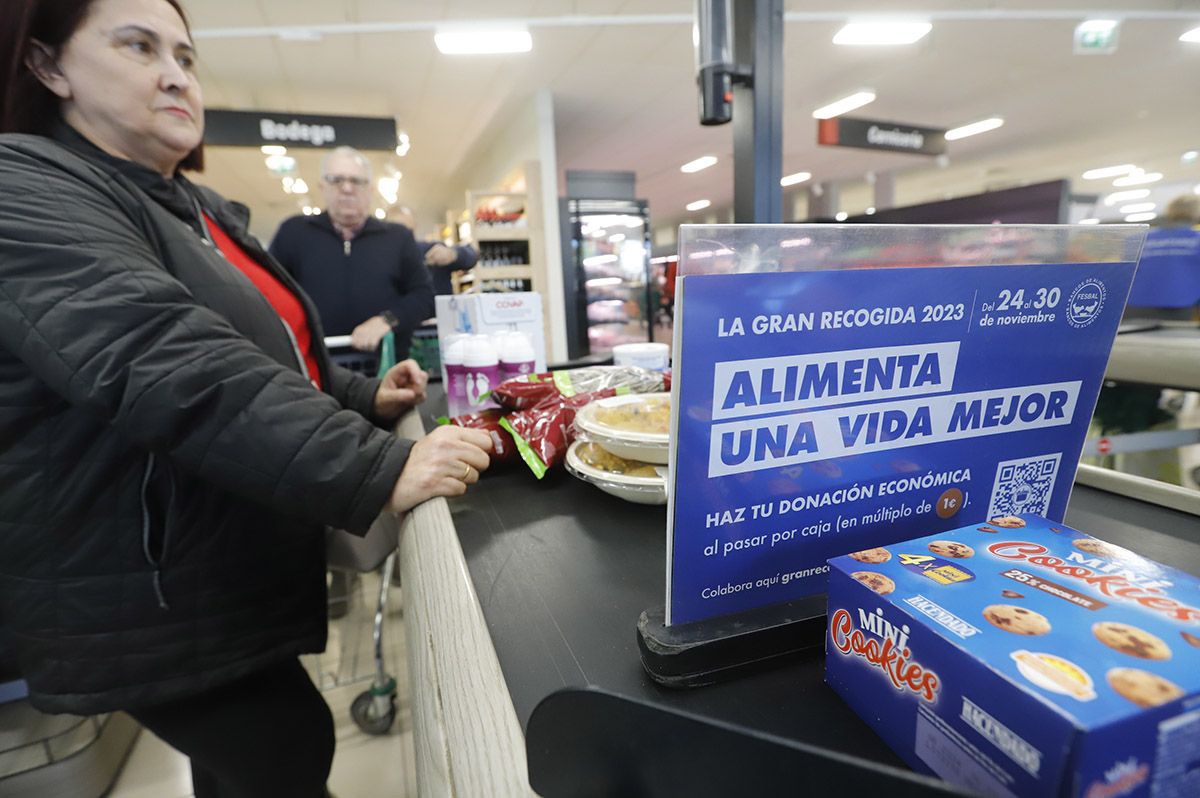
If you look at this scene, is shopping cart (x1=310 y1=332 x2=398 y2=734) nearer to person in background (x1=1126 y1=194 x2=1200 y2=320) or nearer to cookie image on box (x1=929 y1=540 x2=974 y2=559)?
cookie image on box (x1=929 y1=540 x2=974 y2=559)

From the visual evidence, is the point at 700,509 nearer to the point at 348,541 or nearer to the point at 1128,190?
the point at 348,541

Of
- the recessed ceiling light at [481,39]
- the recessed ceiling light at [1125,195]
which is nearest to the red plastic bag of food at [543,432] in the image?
the recessed ceiling light at [481,39]

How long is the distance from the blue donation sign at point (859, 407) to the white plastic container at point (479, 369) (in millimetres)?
811

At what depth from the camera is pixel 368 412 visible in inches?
52.0

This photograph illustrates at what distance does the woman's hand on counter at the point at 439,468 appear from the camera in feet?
2.38

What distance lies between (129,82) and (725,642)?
118 centimetres

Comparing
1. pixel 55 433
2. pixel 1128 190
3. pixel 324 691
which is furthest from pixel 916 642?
pixel 1128 190

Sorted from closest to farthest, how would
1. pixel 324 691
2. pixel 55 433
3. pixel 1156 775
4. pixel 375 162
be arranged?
pixel 1156 775
pixel 55 433
pixel 324 691
pixel 375 162

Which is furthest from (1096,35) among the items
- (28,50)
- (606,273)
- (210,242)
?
(28,50)

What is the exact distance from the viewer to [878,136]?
661cm

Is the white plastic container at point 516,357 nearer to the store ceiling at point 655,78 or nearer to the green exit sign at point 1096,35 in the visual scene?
the store ceiling at point 655,78

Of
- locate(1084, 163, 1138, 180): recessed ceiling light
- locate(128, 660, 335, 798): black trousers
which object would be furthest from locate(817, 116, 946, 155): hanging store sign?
locate(1084, 163, 1138, 180): recessed ceiling light

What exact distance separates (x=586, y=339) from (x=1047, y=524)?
21.0ft

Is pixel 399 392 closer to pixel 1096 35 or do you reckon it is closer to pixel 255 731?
pixel 255 731
